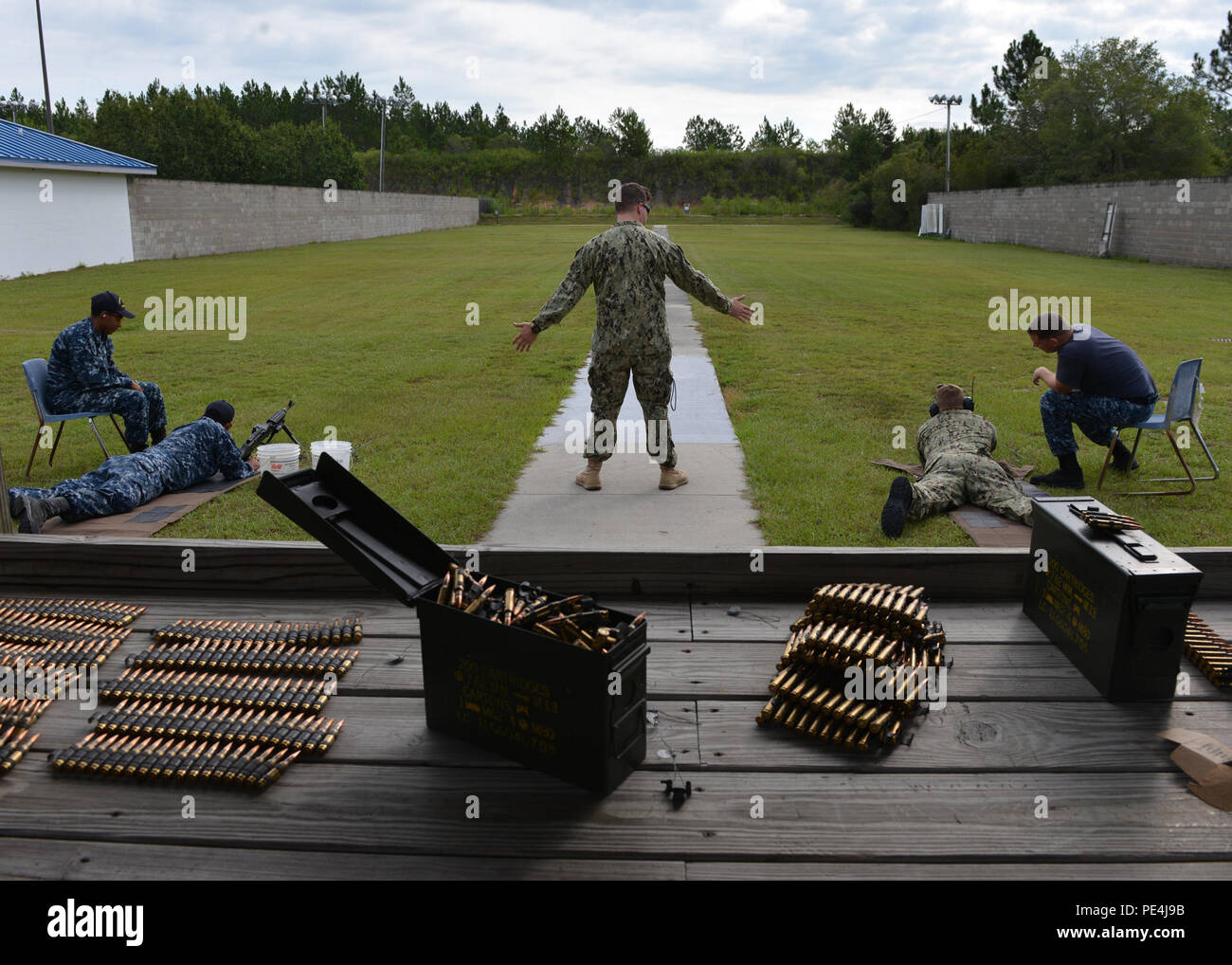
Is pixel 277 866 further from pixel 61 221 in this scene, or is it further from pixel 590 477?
pixel 61 221

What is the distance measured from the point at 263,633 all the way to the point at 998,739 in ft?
8.56

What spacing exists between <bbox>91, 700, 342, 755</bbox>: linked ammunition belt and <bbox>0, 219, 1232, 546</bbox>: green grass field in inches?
131

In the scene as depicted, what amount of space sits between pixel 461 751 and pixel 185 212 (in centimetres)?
3885

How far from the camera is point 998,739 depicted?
9.87ft

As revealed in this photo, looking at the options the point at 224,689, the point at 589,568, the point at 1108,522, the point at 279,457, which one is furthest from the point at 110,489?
the point at 1108,522

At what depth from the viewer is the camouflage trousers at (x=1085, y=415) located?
766 centimetres

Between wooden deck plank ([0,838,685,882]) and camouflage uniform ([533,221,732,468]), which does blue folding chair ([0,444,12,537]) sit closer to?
wooden deck plank ([0,838,685,882])

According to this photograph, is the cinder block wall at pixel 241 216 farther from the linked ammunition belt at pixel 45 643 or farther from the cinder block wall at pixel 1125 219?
the linked ammunition belt at pixel 45 643

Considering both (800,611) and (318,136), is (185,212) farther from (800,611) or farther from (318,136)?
(800,611)

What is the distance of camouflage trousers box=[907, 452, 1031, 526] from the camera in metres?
6.98
